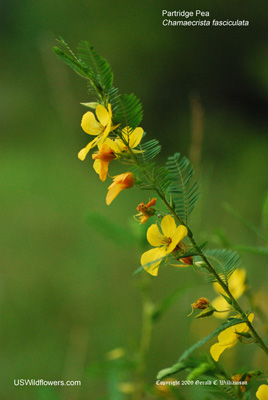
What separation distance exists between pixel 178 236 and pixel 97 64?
11 cm

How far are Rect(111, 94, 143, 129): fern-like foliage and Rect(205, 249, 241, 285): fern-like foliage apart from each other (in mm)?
99

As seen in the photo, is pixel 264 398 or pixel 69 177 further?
pixel 69 177

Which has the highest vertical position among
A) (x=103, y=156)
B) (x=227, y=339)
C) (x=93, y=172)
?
(x=103, y=156)

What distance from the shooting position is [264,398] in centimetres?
26

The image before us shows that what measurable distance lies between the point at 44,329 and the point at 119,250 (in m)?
0.40

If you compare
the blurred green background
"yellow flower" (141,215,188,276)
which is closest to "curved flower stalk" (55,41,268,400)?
"yellow flower" (141,215,188,276)

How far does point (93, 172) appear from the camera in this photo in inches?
74.1

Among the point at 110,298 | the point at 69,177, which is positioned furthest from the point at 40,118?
the point at 110,298

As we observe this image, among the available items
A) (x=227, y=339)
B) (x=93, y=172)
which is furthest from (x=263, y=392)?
(x=93, y=172)

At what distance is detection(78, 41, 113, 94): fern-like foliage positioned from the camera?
259 millimetres

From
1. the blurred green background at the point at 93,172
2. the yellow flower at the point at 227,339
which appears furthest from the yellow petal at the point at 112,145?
the blurred green background at the point at 93,172

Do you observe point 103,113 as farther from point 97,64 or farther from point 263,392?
point 263,392

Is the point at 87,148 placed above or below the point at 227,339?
above

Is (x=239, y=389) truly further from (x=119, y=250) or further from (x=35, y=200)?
(x=35, y=200)
